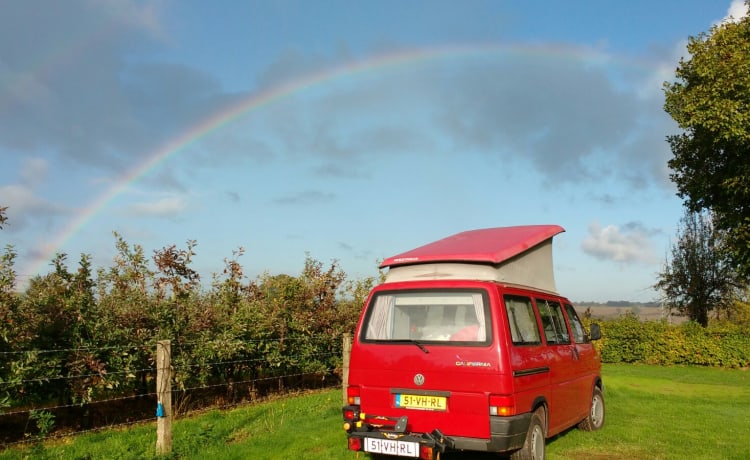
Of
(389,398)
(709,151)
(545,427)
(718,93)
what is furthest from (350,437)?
(709,151)

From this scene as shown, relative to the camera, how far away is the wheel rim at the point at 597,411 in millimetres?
8633

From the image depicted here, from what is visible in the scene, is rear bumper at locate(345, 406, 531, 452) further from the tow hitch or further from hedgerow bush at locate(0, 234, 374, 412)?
hedgerow bush at locate(0, 234, 374, 412)

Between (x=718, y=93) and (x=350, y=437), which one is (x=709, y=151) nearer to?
(x=718, y=93)

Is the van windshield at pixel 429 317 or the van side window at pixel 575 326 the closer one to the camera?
the van windshield at pixel 429 317

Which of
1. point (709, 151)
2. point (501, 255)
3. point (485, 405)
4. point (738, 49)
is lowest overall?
point (485, 405)

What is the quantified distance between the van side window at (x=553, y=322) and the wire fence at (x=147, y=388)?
5536 millimetres

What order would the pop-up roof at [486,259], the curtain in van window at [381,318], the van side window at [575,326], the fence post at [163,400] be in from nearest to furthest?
the pop-up roof at [486,259] < the curtain in van window at [381,318] < the fence post at [163,400] < the van side window at [575,326]

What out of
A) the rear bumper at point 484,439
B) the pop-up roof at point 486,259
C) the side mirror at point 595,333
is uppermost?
the pop-up roof at point 486,259

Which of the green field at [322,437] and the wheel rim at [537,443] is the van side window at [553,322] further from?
the green field at [322,437]

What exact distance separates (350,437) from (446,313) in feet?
5.42

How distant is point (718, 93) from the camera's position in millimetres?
18500

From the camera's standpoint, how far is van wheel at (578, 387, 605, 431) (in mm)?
8516

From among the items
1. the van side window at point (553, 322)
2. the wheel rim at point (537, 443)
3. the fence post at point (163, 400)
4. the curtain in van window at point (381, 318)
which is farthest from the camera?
the van side window at point (553, 322)

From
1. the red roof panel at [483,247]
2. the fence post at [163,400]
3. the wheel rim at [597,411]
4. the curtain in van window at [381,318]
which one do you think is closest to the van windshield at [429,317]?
the curtain in van window at [381,318]
